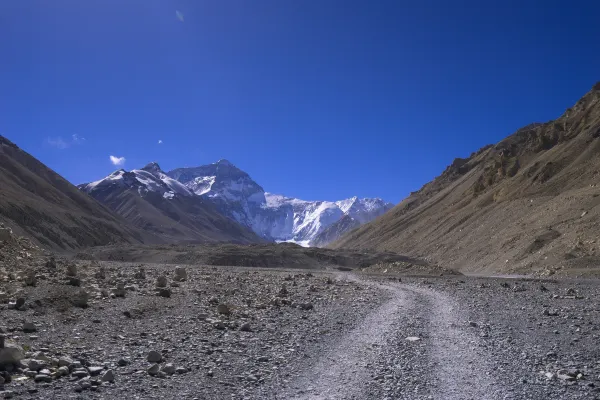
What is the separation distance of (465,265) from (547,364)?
205 ft

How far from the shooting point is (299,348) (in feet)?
39.7

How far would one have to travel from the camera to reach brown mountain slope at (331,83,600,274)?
5259 cm

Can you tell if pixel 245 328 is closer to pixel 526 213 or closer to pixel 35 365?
pixel 35 365

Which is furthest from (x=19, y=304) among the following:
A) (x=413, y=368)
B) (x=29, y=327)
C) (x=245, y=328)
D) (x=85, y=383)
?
(x=413, y=368)

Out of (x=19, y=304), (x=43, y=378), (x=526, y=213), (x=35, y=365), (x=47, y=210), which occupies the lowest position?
(x=43, y=378)

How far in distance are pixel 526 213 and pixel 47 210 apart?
426 ft

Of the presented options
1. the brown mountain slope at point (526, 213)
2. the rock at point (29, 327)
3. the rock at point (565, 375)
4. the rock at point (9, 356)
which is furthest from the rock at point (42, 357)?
the brown mountain slope at point (526, 213)

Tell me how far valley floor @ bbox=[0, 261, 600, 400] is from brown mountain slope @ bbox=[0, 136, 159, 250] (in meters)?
102

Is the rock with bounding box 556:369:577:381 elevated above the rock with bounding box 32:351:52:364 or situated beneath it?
situated beneath

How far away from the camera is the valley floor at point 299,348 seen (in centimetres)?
850

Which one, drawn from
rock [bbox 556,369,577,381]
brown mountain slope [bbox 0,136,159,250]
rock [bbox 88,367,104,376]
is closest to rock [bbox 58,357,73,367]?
rock [bbox 88,367,104,376]

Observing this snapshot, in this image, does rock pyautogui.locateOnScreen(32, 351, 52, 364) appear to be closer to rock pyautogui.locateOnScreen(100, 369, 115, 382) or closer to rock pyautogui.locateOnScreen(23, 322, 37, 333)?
rock pyautogui.locateOnScreen(100, 369, 115, 382)

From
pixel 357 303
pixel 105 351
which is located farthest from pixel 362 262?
pixel 105 351

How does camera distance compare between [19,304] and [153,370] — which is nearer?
[153,370]
